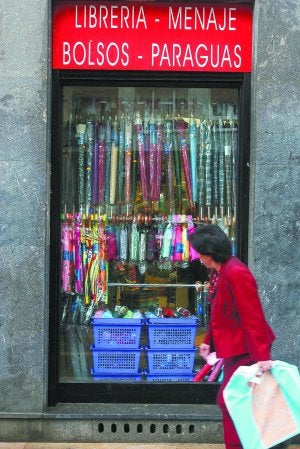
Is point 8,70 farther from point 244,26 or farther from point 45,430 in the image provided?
point 45,430

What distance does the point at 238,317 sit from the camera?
4617 mm

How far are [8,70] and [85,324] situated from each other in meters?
2.34

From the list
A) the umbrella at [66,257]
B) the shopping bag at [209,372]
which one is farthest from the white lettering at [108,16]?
the shopping bag at [209,372]

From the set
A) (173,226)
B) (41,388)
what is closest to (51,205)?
(173,226)

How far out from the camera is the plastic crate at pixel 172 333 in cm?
686

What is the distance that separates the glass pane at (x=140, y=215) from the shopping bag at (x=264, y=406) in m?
2.41

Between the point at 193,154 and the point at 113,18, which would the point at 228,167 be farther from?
the point at 113,18

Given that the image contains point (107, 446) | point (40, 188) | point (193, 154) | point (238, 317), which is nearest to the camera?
point (238, 317)

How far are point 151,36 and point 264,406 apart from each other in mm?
3530

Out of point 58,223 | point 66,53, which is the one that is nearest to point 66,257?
point 58,223

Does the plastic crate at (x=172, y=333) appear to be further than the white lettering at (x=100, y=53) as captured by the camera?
Yes

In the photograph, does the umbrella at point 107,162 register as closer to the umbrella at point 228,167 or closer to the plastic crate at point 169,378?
the umbrella at point 228,167

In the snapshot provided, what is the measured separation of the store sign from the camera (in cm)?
661

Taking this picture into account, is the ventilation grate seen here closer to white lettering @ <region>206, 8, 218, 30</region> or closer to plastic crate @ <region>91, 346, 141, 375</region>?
plastic crate @ <region>91, 346, 141, 375</region>
